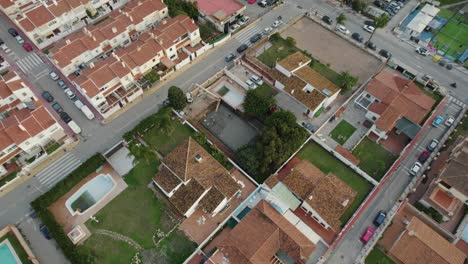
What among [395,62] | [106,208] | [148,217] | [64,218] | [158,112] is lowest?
[64,218]

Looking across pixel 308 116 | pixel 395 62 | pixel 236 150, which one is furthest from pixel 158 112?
pixel 395 62

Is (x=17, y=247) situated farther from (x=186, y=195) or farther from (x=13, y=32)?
(x=13, y=32)

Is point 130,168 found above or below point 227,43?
below

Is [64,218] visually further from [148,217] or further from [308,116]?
[308,116]

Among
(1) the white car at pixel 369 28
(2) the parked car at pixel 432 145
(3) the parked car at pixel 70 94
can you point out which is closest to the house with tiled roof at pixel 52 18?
(3) the parked car at pixel 70 94

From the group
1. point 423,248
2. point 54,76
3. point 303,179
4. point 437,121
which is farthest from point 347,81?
point 54,76

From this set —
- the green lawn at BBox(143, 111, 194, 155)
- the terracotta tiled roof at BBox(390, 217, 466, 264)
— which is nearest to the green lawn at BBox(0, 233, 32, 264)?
the green lawn at BBox(143, 111, 194, 155)
